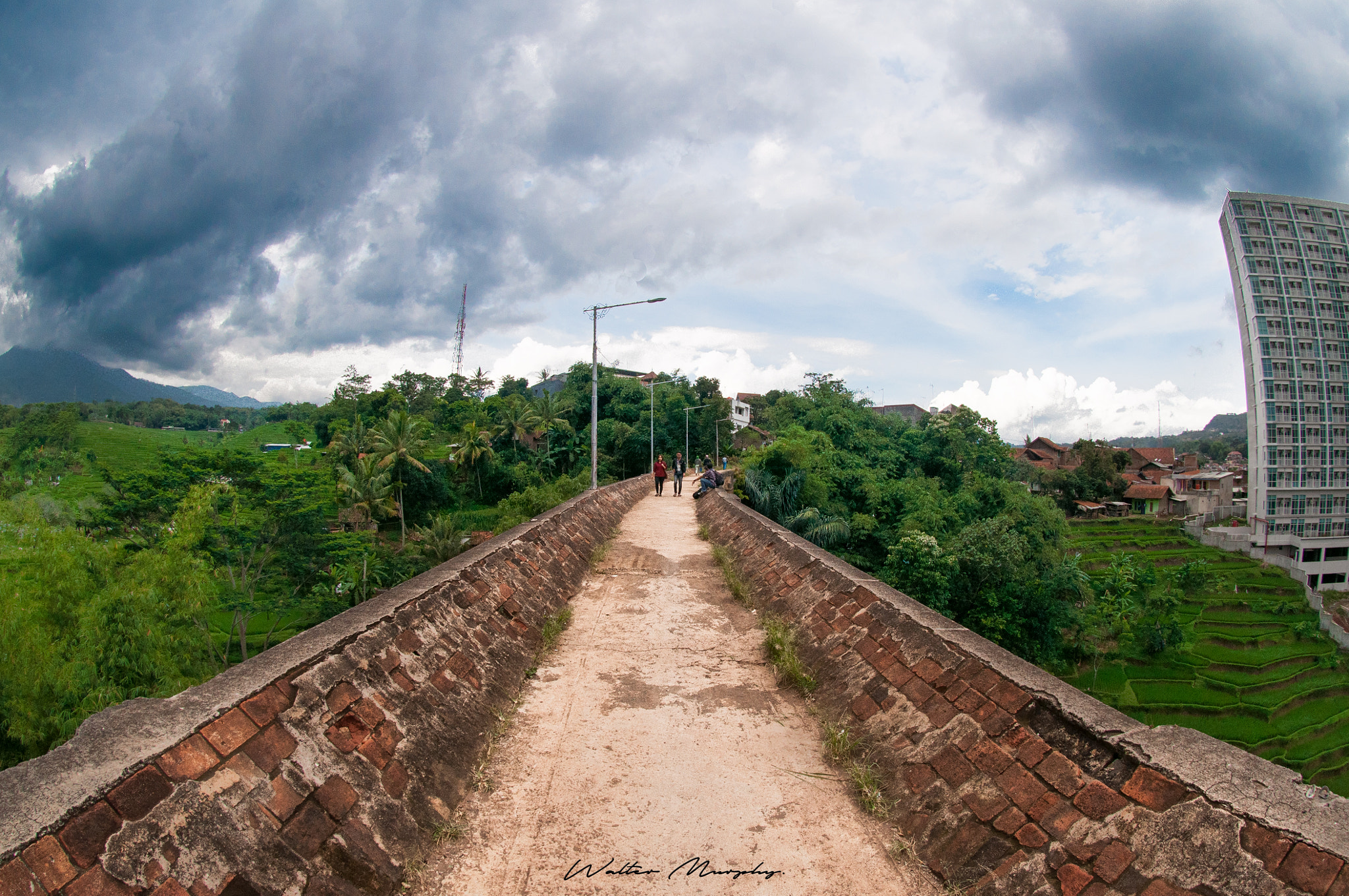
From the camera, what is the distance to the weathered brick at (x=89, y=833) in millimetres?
1592

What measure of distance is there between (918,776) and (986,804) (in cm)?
40

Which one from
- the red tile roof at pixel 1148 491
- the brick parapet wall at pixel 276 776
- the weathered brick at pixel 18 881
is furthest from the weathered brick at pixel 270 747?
the red tile roof at pixel 1148 491

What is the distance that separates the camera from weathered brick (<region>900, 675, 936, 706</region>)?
3.11 meters

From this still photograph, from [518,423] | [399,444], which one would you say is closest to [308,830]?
[399,444]

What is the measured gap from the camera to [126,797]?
1756mm

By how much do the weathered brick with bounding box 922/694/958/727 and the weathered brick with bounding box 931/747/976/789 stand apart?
Answer: 156 millimetres

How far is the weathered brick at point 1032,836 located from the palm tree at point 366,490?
33.0 m

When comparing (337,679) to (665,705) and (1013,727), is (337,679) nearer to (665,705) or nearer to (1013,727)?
(665,705)

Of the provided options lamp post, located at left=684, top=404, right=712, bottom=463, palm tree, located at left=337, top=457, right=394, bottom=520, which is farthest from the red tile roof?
palm tree, located at left=337, top=457, right=394, bottom=520

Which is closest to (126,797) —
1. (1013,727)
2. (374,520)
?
(1013,727)

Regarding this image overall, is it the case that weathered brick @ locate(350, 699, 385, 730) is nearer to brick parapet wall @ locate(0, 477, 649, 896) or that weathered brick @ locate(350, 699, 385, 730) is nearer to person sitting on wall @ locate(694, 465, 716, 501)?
brick parapet wall @ locate(0, 477, 649, 896)

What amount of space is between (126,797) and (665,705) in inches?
105

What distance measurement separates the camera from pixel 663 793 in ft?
9.71

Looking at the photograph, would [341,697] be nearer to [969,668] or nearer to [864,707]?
[864,707]
